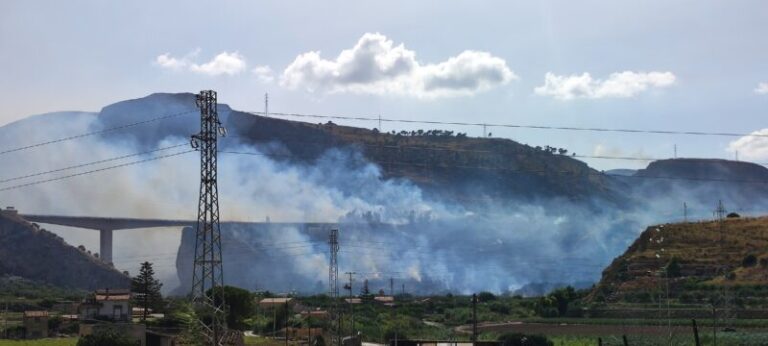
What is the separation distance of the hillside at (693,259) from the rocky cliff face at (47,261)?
85.8m

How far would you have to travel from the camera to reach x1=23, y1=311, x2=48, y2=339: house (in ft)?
240

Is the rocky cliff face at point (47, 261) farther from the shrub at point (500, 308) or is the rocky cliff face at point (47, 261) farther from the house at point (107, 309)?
the house at point (107, 309)

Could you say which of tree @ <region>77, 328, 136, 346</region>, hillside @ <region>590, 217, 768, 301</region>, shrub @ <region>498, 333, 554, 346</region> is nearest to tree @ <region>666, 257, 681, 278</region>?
hillside @ <region>590, 217, 768, 301</region>

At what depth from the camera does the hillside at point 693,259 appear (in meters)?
98.1

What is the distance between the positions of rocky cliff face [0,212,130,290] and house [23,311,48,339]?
3452 inches

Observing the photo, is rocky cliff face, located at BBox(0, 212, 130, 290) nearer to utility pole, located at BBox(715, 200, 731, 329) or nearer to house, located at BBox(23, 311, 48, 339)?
house, located at BBox(23, 311, 48, 339)

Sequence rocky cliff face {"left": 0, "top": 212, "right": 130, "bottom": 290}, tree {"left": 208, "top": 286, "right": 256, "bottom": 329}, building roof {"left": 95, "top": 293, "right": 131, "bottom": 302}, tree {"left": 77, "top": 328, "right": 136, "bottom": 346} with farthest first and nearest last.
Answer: rocky cliff face {"left": 0, "top": 212, "right": 130, "bottom": 290} → building roof {"left": 95, "top": 293, "right": 131, "bottom": 302} → tree {"left": 208, "top": 286, "right": 256, "bottom": 329} → tree {"left": 77, "top": 328, "right": 136, "bottom": 346}

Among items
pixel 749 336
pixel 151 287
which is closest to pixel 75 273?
pixel 151 287

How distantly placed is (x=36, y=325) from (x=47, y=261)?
3911 inches

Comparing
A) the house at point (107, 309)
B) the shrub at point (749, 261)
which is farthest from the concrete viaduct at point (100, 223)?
the shrub at point (749, 261)

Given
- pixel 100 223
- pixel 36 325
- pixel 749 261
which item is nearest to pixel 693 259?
pixel 749 261

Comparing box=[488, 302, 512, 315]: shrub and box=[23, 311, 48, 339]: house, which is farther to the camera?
box=[488, 302, 512, 315]: shrub

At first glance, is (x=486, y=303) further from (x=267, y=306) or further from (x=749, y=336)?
(x=749, y=336)

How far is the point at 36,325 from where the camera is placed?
74375 mm
